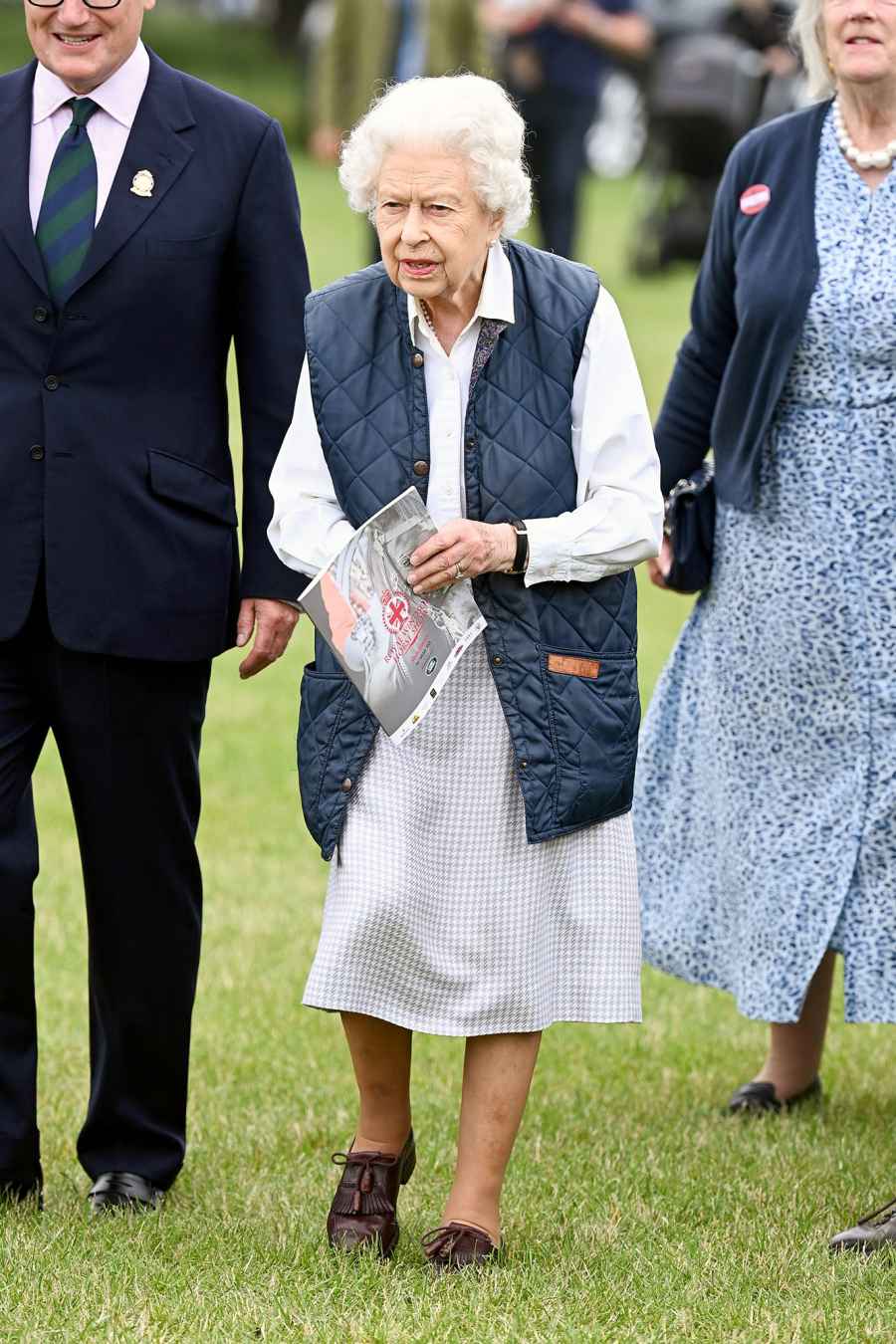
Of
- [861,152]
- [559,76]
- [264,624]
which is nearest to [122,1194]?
[264,624]

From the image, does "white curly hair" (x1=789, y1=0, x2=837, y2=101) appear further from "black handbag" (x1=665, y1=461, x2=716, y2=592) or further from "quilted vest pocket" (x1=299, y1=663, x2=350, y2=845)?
"quilted vest pocket" (x1=299, y1=663, x2=350, y2=845)

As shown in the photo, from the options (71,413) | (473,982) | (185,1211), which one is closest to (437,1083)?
(185,1211)

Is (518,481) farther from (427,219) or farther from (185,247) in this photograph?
(185,247)

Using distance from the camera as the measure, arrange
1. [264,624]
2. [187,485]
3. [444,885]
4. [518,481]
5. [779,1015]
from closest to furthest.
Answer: [518,481]
[444,885]
[187,485]
[264,624]
[779,1015]

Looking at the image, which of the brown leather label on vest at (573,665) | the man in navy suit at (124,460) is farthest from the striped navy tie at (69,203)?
the brown leather label on vest at (573,665)

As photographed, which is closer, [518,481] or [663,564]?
[518,481]

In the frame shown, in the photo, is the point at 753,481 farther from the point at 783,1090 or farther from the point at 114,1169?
the point at 114,1169

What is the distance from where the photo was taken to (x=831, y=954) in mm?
5117

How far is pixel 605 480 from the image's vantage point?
3.98m

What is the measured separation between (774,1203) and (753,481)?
142 centimetres

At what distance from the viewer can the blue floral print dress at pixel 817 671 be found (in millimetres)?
4770

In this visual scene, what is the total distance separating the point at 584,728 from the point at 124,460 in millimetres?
952

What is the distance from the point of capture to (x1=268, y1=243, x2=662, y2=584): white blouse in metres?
3.94

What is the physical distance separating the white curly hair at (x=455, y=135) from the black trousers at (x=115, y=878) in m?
0.96
